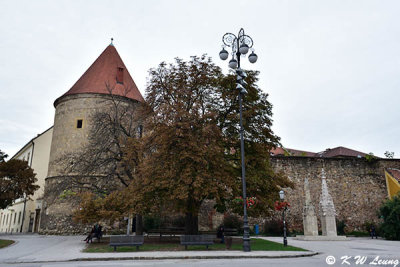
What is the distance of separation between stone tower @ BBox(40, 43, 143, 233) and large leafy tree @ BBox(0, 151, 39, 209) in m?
1.79

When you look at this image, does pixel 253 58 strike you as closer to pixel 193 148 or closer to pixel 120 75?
pixel 193 148

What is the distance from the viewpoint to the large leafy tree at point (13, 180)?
22.4 meters

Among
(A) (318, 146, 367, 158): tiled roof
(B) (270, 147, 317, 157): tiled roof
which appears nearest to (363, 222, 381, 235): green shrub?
(B) (270, 147, 317, 157): tiled roof

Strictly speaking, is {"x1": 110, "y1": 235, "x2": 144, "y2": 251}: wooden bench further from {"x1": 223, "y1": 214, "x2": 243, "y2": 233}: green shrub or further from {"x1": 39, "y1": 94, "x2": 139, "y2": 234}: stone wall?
{"x1": 223, "y1": 214, "x2": 243, "y2": 233}: green shrub

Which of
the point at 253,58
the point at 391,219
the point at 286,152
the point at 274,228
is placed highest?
the point at 253,58

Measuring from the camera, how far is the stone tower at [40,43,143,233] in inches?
971

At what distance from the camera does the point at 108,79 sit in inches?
1089

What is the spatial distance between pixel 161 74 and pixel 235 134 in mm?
5356

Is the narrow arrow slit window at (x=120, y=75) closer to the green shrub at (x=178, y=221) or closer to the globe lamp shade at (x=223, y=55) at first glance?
the green shrub at (x=178, y=221)

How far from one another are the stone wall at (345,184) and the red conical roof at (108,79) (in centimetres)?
1475

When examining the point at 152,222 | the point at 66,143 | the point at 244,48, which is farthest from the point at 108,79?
the point at 244,48

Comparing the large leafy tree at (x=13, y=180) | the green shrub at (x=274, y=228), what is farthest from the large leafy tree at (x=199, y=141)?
the large leafy tree at (x=13, y=180)

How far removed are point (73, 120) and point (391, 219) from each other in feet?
84.1

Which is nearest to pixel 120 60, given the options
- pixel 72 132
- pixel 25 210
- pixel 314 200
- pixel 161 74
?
pixel 72 132
